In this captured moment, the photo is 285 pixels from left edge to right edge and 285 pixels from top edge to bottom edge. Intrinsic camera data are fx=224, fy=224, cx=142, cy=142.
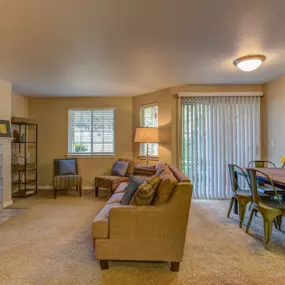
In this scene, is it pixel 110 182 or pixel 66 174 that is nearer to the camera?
pixel 110 182

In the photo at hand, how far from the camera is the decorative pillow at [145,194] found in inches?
84.5

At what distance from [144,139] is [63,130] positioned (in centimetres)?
238

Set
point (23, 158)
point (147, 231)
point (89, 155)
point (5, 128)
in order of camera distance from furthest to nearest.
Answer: point (89, 155) < point (23, 158) < point (5, 128) < point (147, 231)

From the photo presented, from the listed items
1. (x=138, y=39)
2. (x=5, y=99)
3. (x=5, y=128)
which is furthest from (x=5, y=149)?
(x=138, y=39)

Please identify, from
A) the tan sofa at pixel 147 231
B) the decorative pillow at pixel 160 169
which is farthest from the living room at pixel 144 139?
the decorative pillow at pixel 160 169

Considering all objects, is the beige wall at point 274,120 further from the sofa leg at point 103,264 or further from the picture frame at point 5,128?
the picture frame at point 5,128

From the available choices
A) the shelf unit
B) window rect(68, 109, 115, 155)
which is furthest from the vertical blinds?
the shelf unit

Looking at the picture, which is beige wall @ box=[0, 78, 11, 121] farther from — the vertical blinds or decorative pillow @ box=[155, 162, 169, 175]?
the vertical blinds

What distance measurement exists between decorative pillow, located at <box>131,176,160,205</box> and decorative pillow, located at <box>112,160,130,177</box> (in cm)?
294

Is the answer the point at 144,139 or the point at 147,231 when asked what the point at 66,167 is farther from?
the point at 147,231

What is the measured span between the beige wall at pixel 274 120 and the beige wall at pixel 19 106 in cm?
560

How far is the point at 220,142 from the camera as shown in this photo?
4664 mm

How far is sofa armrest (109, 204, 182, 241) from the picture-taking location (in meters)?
2.11

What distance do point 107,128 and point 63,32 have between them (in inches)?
140
